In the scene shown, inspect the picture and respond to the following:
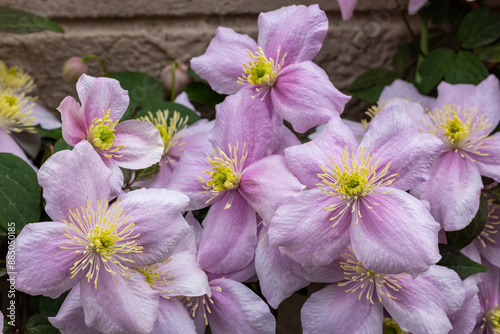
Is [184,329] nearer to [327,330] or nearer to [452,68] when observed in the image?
[327,330]

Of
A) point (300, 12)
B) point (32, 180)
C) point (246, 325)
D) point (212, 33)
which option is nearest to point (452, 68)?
point (300, 12)

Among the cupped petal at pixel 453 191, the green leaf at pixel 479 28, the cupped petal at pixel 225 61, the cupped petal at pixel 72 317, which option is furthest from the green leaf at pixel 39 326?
the green leaf at pixel 479 28

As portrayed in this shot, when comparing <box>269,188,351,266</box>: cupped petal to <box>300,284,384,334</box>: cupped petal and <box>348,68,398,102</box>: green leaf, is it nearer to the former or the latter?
<box>300,284,384,334</box>: cupped petal

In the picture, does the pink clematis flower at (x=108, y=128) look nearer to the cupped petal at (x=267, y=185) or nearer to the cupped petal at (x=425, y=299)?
the cupped petal at (x=267, y=185)

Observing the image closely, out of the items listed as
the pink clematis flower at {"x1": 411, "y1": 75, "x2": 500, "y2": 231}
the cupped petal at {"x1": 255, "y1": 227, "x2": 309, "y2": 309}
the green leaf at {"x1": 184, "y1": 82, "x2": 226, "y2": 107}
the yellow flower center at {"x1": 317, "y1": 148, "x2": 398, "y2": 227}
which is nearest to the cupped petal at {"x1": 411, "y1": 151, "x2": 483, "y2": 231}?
the pink clematis flower at {"x1": 411, "y1": 75, "x2": 500, "y2": 231}

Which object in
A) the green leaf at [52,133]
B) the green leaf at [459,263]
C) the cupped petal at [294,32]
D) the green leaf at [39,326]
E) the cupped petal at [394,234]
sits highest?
the cupped petal at [294,32]
